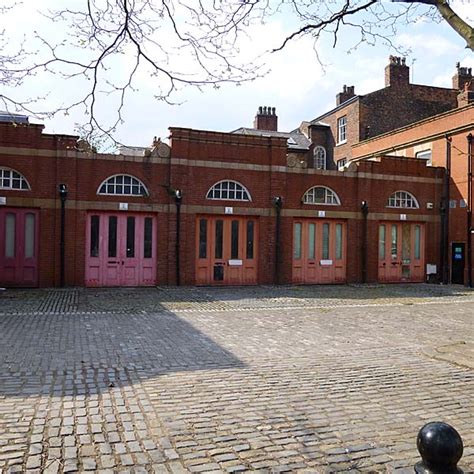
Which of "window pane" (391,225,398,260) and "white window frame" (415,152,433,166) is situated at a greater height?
"white window frame" (415,152,433,166)

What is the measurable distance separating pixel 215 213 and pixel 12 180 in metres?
6.45

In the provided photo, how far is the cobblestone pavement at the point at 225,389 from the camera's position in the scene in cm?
403

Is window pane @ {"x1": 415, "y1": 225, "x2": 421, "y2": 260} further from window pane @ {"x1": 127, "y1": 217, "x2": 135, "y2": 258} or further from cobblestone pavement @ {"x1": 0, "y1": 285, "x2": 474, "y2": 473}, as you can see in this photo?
window pane @ {"x1": 127, "y1": 217, "x2": 135, "y2": 258}

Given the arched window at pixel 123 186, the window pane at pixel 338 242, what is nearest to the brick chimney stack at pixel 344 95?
the window pane at pixel 338 242

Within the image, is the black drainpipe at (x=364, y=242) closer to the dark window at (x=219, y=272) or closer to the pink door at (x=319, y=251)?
the pink door at (x=319, y=251)

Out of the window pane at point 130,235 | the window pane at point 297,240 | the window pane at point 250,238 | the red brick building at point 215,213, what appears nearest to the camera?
the red brick building at point 215,213

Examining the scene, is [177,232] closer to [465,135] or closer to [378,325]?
[378,325]

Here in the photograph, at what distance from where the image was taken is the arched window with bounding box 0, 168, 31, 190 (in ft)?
51.5

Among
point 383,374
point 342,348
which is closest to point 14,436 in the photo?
point 383,374

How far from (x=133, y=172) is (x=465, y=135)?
41.8 feet

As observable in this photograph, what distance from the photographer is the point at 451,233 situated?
67.8 feet

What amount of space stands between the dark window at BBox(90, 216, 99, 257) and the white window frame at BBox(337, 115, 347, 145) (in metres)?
19.4

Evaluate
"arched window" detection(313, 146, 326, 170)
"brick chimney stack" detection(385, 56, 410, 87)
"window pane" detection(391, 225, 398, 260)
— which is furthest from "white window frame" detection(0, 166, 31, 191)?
"brick chimney stack" detection(385, 56, 410, 87)

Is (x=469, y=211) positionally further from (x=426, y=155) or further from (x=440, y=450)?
(x=440, y=450)
